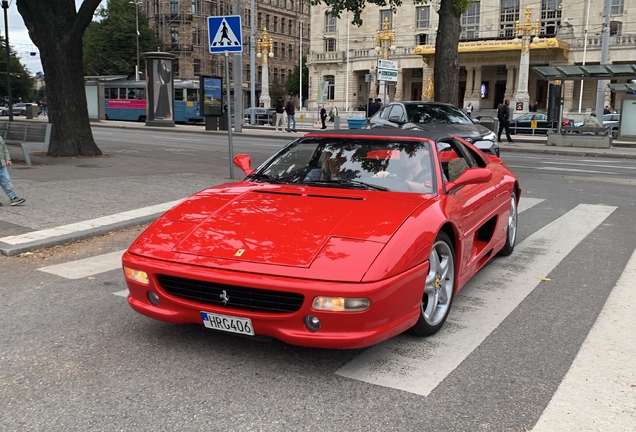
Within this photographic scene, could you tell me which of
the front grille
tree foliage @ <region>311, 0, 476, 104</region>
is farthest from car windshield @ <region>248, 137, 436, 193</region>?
tree foliage @ <region>311, 0, 476, 104</region>

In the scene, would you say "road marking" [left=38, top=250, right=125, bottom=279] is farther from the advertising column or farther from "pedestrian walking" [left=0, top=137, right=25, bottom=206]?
the advertising column

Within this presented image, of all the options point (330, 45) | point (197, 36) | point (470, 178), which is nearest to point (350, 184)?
point (470, 178)

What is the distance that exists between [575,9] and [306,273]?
2654 inches

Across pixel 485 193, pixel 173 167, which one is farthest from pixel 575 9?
pixel 485 193

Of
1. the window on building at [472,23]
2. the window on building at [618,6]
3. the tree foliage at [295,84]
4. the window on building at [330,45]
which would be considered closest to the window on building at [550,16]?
the window on building at [618,6]

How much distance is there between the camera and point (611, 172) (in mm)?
15273

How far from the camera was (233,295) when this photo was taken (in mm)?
3482

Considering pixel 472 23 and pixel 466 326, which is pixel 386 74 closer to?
pixel 466 326

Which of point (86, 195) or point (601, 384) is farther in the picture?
point (86, 195)

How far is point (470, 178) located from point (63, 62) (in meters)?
13.8

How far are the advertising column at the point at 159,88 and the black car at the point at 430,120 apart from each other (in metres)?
25.6

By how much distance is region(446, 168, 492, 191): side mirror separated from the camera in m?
4.60

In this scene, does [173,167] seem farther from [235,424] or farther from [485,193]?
[235,424]

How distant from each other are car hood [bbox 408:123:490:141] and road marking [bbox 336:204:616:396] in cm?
541
